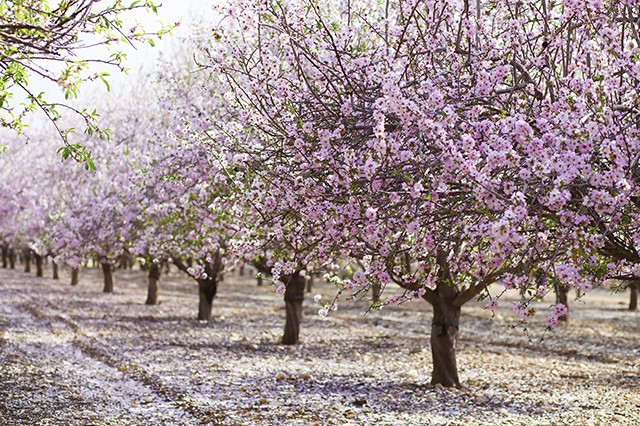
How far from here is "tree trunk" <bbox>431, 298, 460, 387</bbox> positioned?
13469mm

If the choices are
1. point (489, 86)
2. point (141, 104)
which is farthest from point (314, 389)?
point (141, 104)

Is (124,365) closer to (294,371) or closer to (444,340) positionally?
(294,371)

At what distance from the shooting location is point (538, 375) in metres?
15.5

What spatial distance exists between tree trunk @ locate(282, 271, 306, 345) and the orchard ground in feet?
1.64

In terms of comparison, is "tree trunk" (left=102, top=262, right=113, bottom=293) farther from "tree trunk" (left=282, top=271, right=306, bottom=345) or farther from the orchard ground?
"tree trunk" (left=282, top=271, right=306, bottom=345)

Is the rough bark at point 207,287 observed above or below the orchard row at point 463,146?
below

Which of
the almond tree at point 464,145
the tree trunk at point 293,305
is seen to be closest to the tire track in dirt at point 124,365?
the almond tree at point 464,145

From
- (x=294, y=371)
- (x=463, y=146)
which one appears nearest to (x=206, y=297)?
(x=294, y=371)

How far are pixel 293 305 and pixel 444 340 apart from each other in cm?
648

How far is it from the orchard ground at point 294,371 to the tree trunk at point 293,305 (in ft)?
1.64

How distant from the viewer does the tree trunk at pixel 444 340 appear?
44.2 feet

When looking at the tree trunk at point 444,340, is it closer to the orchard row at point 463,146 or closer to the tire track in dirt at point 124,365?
the tire track in dirt at point 124,365

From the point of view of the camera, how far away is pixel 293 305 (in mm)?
19281

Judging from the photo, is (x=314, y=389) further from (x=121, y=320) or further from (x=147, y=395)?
(x=121, y=320)
